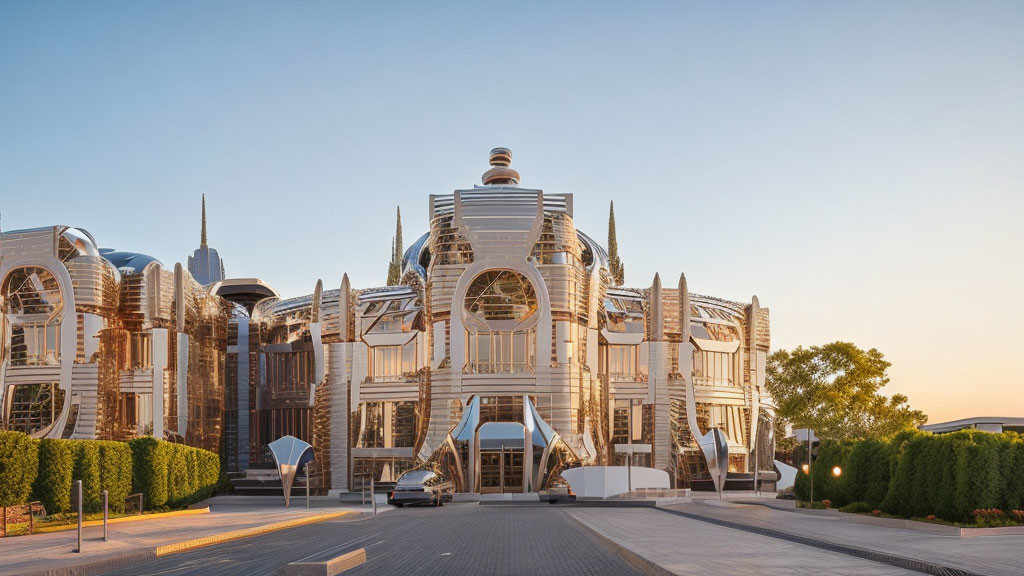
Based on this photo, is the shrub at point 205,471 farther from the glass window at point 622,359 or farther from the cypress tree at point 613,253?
the cypress tree at point 613,253

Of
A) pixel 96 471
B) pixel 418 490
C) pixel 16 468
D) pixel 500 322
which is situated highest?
pixel 500 322

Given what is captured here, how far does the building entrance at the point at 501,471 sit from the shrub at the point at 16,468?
2987 centimetres

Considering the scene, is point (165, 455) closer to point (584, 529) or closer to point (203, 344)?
point (584, 529)

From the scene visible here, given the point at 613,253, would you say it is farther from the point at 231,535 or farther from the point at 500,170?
the point at 231,535

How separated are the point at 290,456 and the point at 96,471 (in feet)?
57.6

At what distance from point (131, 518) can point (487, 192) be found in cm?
3196

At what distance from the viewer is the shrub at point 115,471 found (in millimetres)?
31062

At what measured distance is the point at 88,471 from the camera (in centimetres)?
2983

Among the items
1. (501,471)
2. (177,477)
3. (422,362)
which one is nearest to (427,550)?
(177,477)

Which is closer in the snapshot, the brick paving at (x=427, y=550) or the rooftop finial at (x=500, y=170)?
the brick paving at (x=427, y=550)

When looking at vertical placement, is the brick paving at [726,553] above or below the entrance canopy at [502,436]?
above

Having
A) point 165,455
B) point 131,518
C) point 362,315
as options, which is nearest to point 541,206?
point 362,315

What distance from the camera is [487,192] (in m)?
58.1

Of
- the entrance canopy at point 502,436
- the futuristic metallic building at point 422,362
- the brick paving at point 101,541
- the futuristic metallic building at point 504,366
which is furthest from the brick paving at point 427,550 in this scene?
the futuristic metallic building at point 422,362
